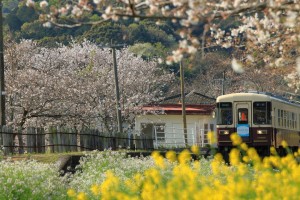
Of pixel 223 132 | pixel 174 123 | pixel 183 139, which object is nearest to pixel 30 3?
pixel 223 132

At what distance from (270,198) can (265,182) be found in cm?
72

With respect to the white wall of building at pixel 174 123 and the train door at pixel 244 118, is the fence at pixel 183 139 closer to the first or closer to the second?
the white wall of building at pixel 174 123

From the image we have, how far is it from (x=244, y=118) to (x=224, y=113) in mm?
671

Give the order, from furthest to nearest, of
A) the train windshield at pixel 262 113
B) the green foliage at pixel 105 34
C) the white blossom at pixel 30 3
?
the green foliage at pixel 105 34, the train windshield at pixel 262 113, the white blossom at pixel 30 3

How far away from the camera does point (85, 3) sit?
8.16m

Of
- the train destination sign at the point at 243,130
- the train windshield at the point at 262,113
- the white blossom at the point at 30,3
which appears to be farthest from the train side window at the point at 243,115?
the white blossom at the point at 30,3

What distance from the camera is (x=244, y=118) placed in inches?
1131

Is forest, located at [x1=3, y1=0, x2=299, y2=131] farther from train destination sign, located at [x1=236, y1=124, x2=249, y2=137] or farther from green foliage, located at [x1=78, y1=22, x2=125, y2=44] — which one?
green foliage, located at [x1=78, y1=22, x2=125, y2=44]

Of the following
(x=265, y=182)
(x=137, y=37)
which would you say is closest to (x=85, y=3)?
(x=265, y=182)

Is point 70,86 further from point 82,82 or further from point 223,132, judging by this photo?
point 223,132

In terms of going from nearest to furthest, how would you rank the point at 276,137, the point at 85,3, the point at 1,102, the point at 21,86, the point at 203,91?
the point at 85,3
the point at 1,102
the point at 276,137
the point at 21,86
the point at 203,91

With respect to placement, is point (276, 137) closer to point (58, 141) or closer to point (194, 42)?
point (58, 141)

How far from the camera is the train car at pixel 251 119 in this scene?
28.5 m

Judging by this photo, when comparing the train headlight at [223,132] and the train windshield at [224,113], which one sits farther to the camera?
the train headlight at [223,132]
